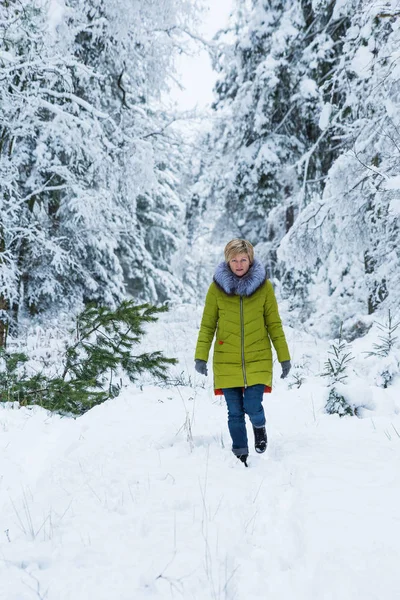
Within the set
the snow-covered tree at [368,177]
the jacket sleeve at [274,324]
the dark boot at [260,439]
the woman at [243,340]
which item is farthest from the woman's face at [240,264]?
the snow-covered tree at [368,177]

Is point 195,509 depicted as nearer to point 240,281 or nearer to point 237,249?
point 240,281

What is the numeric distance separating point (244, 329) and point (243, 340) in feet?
0.31

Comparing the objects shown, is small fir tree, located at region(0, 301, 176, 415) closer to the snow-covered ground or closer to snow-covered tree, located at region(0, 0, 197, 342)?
the snow-covered ground

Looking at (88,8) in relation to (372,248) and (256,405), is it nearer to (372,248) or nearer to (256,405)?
(372,248)

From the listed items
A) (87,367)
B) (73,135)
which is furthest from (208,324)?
(73,135)

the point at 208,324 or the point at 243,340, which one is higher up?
the point at 208,324

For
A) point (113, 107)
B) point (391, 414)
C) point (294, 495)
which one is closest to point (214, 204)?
point (113, 107)

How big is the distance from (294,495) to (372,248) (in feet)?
20.4

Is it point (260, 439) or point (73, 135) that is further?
point (73, 135)

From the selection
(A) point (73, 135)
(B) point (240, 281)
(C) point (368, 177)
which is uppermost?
(A) point (73, 135)

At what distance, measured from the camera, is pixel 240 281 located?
3688 mm

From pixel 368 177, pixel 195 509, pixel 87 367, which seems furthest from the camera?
pixel 368 177

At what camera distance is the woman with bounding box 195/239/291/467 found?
3.68 meters

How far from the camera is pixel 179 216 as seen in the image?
20.3m
